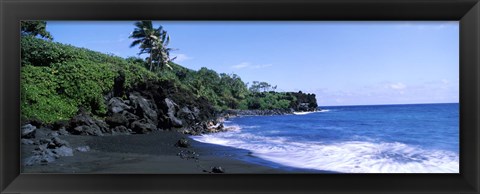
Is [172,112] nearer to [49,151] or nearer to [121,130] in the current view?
[121,130]

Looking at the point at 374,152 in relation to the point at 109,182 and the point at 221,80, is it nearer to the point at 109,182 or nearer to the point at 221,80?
the point at 221,80

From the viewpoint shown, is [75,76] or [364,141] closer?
[364,141]

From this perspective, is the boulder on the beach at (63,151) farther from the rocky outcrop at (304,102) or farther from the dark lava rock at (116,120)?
the rocky outcrop at (304,102)

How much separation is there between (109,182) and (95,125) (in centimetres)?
59

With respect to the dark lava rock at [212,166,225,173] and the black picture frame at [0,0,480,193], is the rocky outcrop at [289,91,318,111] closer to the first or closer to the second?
the black picture frame at [0,0,480,193]

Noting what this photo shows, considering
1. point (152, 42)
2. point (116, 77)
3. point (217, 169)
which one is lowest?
point (217, 169)

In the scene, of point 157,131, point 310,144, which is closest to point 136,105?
point 157,131

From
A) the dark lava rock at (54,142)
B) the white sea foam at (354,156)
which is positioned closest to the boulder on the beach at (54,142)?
the dark lava rock at (54,142)

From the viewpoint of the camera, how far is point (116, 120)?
280 centimetres

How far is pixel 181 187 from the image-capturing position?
236 cm

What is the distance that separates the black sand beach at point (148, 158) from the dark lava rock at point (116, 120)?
0.10 metres

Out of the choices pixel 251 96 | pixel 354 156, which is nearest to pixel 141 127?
pixel 251 96
